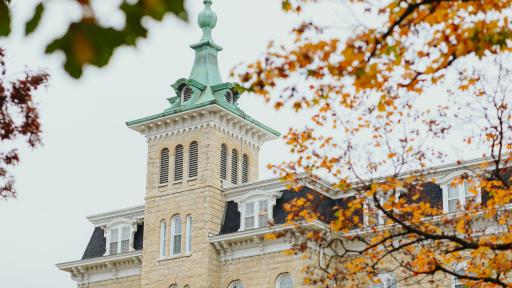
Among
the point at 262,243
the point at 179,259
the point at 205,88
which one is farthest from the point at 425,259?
the point at 205,88

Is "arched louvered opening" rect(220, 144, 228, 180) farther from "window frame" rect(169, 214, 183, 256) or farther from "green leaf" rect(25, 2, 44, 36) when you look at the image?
"green leaf" rect(25, 2, 44, 36)

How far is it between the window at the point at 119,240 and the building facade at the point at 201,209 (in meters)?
0.05

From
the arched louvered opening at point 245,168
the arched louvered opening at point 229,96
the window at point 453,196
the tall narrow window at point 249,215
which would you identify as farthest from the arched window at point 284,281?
the arched louvered opening at point 229,96

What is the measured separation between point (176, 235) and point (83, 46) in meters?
36.8

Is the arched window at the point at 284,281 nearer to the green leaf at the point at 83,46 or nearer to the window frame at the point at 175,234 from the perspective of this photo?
the window frame at the point at 175,234

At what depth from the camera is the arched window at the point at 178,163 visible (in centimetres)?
4094

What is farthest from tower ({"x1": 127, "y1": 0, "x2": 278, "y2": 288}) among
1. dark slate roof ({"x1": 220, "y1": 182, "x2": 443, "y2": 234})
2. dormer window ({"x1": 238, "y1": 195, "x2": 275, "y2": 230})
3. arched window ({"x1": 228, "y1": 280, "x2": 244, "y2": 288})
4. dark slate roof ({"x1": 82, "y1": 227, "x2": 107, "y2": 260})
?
dark slate roof ({"x1": 82, "y1": 227, "x2": 107, "y2": 260})

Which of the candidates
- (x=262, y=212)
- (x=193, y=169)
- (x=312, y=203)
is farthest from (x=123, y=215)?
→ (x=312, y=203)

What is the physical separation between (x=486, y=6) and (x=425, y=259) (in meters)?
8.39

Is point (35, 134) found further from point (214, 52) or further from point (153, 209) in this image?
point (214, 52)

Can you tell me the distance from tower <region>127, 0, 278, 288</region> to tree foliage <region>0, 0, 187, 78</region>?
113ft

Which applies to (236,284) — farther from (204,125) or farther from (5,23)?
(5,23)

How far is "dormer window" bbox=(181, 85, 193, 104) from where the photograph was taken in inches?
1647

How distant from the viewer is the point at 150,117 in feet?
137
